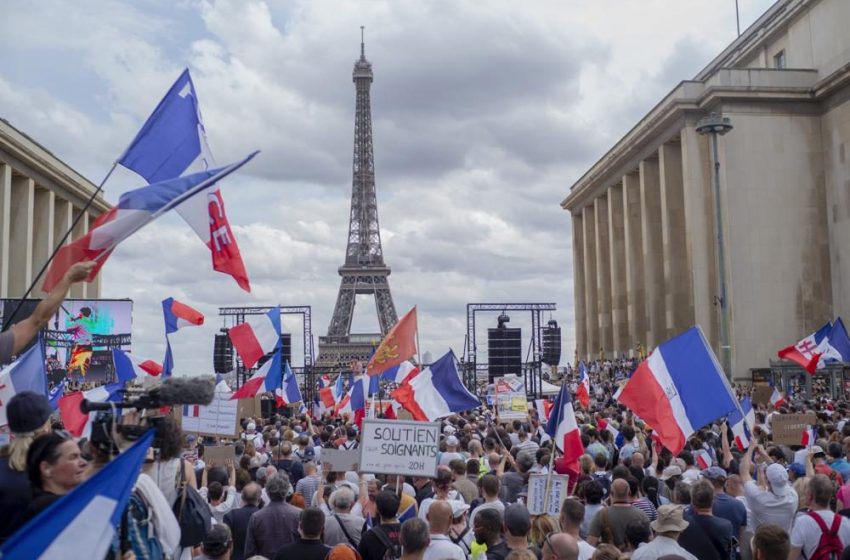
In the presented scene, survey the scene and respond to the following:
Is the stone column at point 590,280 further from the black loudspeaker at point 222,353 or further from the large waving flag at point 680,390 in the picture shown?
the large waving flag at point 680,390

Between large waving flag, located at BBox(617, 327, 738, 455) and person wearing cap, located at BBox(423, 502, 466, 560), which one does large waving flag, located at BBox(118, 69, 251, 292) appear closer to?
person wearing cap, located at BBox(423, 502, 466, 560)

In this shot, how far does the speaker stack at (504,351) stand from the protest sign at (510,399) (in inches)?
151

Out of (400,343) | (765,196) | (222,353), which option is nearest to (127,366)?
(400,343)

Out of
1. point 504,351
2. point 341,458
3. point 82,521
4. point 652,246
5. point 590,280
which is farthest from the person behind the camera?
point 590,280

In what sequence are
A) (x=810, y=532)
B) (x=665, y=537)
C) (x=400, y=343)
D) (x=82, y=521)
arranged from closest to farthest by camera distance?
(x=82, y=521)
(x=665, y=537)
(x=810, y=532)
(x=400, y=343)

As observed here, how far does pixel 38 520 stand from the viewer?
353 cm

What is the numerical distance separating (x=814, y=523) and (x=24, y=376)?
7.75 metres

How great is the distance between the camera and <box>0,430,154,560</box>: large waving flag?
3.51m

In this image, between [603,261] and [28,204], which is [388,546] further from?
[603,261]

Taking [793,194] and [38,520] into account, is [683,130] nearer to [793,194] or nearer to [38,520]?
[793,194]

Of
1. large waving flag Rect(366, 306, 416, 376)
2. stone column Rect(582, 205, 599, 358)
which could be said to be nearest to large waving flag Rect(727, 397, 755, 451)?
large waving flag Rect(366, 306, 416, 376)

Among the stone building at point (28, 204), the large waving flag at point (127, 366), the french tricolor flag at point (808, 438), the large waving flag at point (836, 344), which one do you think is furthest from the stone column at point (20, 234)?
the french tricolor flag at point (808, 438)

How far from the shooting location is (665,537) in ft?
22.2

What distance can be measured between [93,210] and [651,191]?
A: 39627 millimetres
